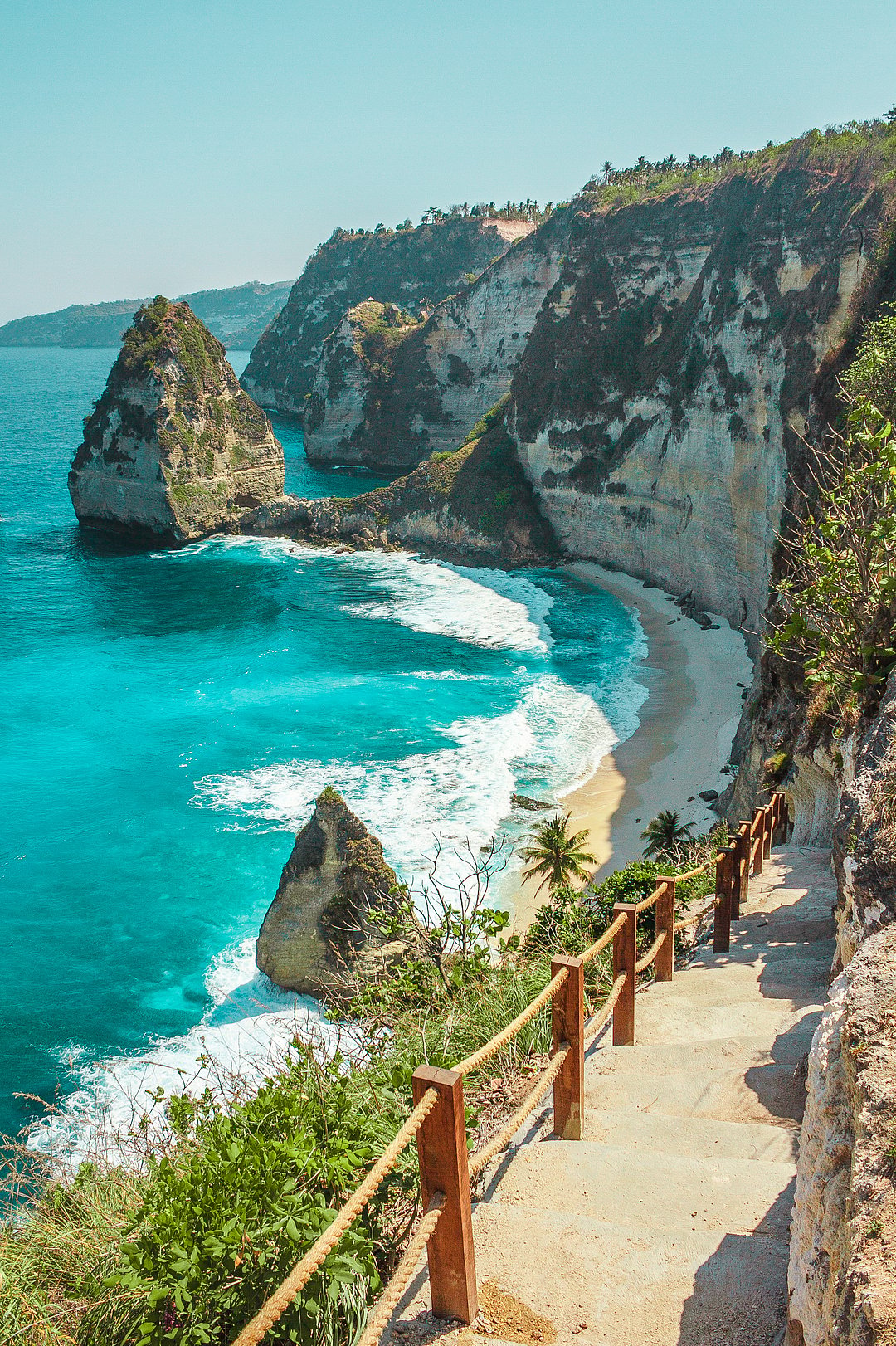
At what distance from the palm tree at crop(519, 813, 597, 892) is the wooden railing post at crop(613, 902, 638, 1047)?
54.3 feet

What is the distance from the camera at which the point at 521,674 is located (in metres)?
45.6

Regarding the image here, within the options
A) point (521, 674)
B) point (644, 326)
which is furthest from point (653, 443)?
point (521, 674)

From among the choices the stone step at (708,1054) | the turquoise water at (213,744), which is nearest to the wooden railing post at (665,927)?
the stone step at (708,1054)

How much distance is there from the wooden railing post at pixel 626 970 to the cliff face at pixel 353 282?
125 m

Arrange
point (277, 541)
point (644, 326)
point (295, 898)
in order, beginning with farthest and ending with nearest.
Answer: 1. point (277, 541)
2. point (644, 326)
3. point (295, 898)

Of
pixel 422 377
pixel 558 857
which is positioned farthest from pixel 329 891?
pixel 422 377

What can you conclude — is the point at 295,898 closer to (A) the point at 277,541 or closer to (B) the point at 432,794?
(B) the point at 432,794

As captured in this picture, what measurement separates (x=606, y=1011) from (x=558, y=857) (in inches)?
737

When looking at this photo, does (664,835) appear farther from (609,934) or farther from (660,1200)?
(660,1200)

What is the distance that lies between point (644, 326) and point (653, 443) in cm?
1092

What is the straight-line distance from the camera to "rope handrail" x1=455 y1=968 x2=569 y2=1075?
467 centimetres

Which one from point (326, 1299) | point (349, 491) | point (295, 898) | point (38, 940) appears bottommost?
point (38, 940)

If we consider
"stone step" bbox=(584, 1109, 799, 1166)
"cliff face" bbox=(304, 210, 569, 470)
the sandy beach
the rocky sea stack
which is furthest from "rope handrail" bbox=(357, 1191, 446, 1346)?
"cliff face" bbox=(304, 210, 569, 470)

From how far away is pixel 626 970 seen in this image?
7.75 m
